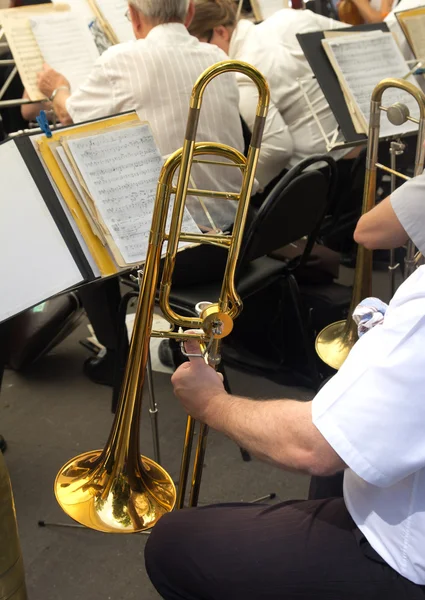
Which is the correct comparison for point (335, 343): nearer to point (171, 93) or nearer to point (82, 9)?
point (171, 93)

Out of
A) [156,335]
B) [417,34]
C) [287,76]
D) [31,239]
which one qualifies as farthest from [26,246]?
[417,34]

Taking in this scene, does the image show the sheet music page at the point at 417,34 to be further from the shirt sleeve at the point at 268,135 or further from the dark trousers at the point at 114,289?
the dark trousers at the point at 114,289

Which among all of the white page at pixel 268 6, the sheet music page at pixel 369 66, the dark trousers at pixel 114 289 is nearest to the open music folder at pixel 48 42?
the dark trousers at pixel 114 289

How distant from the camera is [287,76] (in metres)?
2.45

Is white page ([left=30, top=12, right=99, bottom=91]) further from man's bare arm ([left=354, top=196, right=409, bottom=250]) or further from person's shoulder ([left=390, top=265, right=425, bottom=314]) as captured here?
person's shoulder ([left=390, top=265, right=425, bottom=314])

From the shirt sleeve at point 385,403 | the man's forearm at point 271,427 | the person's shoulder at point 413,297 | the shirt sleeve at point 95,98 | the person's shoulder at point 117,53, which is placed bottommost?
the man's forearm at point 271,427

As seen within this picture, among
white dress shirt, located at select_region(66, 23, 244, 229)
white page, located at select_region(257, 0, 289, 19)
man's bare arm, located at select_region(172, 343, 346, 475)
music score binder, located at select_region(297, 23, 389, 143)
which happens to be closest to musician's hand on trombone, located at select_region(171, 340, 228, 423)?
man's bare arm, located at select_region(172, 343, 346, 475)

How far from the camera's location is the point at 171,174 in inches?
45.9

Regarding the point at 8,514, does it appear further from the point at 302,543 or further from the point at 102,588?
the point at 102,588

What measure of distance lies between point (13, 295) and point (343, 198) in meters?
1.74

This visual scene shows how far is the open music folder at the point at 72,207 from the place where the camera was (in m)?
1.38

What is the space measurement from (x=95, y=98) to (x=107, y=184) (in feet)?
1.68

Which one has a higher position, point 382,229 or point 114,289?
Result: point 382,229

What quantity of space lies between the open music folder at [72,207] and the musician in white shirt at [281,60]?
3.41ft
